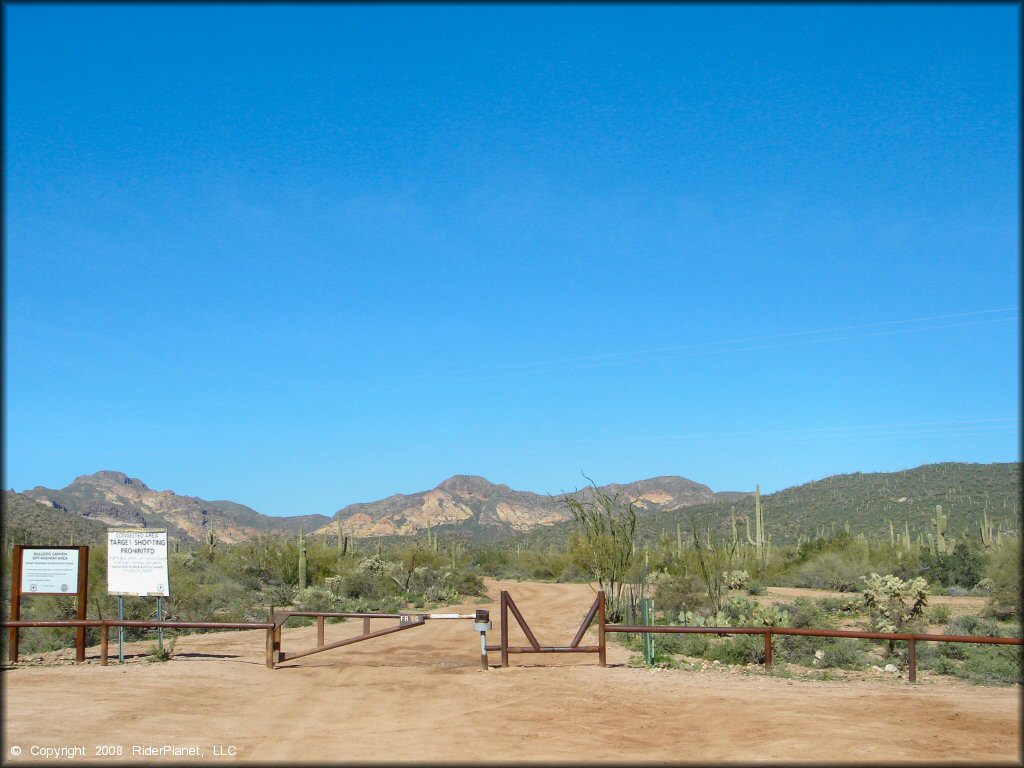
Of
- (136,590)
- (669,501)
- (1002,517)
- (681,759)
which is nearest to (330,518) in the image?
(669,501)

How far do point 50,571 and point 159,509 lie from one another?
109991 millimetres

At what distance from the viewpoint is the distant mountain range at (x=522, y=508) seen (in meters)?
60.5

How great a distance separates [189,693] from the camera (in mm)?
12969

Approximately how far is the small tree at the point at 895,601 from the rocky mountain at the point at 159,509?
87409 millimetres

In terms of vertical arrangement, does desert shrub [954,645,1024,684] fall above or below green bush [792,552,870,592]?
below

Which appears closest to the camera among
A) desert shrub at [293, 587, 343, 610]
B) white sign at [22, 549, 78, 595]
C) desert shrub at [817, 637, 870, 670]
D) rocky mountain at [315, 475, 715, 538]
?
desert shrub at [817, 637, 870, 670]

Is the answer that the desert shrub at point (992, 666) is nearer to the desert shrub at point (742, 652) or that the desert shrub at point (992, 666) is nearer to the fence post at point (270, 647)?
the desert shrub at point (742, 652)

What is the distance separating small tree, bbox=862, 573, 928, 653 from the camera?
20812 millimetres

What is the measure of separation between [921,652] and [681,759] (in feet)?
31.6

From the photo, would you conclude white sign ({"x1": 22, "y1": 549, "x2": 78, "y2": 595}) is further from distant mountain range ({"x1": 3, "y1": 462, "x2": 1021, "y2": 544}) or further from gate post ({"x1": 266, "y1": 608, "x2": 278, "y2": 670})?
distant mountain range ({"x1": 3, "y1": 462, "x2": 1021, "y2": 544})

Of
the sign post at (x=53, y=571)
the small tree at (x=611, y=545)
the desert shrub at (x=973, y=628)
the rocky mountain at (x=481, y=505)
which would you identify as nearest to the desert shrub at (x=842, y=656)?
the desert shrub at (x=973, y=628)

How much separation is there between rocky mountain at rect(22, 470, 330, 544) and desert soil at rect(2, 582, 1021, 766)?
9014 cm

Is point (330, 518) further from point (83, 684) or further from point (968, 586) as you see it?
point (83, 684)

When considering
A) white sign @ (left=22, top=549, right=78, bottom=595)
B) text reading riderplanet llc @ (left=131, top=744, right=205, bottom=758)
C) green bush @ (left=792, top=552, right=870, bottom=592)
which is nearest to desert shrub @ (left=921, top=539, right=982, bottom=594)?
green bush @ (left=792, top=552, right=870, bottom=592)
